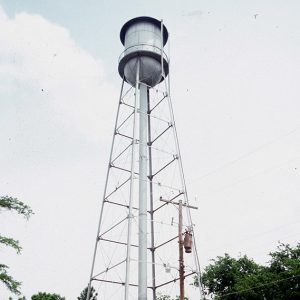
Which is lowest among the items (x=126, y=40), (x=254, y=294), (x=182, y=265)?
(x=182, y=265)

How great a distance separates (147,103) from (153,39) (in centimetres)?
370

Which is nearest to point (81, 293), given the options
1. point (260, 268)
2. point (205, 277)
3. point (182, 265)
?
point (205, 277)

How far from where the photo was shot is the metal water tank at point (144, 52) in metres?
22.9

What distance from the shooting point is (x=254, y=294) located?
37125 mm

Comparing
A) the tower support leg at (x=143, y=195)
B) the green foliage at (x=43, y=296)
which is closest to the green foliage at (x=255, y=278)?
the green foliage at (x=43, y=296)

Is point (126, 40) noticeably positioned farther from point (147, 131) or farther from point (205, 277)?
point (205, 277)

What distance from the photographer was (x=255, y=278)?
38.0 meters

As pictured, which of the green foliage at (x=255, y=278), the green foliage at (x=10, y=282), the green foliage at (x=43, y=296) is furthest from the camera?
the green foliage at (x=43, y=296)

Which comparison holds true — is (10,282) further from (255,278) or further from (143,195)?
(255,278)

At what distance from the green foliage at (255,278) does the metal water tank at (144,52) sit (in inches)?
879

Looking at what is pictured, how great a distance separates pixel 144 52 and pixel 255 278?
25.2 metres

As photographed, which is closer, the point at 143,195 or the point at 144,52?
the point at 143,195

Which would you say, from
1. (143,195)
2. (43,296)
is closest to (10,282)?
(143,195)

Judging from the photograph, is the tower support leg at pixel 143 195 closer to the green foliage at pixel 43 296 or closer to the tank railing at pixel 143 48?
the tank railing at pixel 143 48
